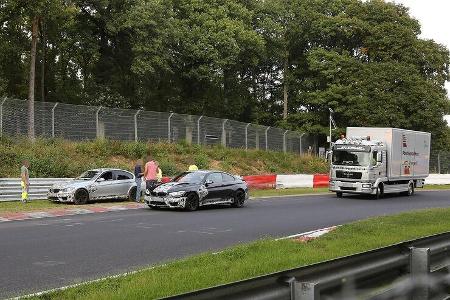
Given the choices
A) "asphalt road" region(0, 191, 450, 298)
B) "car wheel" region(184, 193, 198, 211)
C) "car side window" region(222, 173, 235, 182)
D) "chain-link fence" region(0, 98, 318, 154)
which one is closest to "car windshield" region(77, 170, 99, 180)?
"asphalt road" region(0, 191, 450, 298)

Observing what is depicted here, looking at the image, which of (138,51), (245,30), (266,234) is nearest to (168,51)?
(138,51)

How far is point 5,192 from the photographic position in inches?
869

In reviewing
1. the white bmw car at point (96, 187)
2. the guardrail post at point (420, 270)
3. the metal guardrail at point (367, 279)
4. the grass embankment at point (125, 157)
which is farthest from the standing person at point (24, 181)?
the guardrail post at point (420, 270)

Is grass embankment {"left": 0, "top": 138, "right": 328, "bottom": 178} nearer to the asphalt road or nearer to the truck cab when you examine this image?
the asphalt road

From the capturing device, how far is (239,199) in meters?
21.6

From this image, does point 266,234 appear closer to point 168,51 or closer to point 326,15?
point 168,51

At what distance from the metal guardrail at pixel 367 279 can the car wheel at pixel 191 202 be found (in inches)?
534

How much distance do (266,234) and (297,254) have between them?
12.8 feet

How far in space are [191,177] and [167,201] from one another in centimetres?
143

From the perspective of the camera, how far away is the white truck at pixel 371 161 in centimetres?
2767

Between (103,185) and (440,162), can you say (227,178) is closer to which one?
(103,185)

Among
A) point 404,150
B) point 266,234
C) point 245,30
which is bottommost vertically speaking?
point 266,234

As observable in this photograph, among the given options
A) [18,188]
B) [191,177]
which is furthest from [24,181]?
[191,177]

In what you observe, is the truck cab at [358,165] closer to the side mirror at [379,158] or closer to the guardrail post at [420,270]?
the side mirror at [379,158]
